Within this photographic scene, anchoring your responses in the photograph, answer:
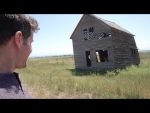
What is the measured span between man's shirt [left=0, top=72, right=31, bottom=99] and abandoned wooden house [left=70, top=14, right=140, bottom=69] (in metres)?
12.7

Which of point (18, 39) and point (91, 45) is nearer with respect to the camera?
point (18, 39)

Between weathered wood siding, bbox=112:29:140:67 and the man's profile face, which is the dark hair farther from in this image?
weathered wood siding, bbox=112:29:140:67

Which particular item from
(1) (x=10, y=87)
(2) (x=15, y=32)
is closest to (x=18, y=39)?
(2) (x=15, y=32)

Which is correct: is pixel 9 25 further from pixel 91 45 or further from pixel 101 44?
pixel 91 45

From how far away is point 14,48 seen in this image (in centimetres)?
80

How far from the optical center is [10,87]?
729mm

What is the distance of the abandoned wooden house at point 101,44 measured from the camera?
13.7 metres

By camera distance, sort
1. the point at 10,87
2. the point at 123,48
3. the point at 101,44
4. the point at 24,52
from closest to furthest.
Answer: the point at 10,87 < the point at 24,52 < the point at 101,44 < the point at 123,48

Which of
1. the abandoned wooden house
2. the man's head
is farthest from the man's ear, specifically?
the abandoned wooden house

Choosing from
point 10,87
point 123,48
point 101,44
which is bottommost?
point 123,48

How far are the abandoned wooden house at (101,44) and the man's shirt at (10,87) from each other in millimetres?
12661

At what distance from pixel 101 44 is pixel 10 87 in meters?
13.5

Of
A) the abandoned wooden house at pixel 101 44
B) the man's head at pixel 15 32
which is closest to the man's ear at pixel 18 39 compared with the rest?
the man's head at pixel 15 32

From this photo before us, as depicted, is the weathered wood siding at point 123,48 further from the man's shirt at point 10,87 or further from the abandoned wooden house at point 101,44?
the man's shirt at point 10,87
